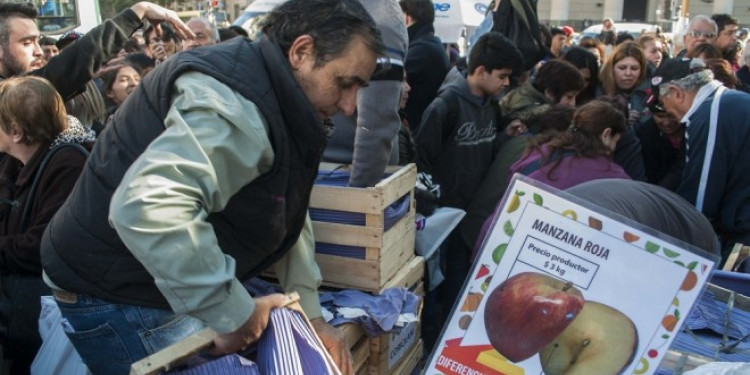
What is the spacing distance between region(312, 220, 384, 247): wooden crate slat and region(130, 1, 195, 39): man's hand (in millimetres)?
1124

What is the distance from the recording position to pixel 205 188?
4.62ft

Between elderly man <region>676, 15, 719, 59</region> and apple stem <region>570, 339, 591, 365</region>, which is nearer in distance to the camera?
apple stem <region>570, 339, 591, 365</region>

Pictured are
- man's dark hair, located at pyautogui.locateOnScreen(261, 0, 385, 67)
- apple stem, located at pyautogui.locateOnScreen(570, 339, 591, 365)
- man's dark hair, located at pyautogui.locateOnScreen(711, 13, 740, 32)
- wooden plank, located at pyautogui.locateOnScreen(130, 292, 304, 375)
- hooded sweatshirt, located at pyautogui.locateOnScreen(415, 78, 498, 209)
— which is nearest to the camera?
wooden plank, located at pyautogui.locateOnScreen(130, 292, 304, 375)

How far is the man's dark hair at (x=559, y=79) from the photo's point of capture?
15.8ft

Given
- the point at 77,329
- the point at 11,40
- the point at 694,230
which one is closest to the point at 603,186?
the point at 694,230

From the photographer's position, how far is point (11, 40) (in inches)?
139

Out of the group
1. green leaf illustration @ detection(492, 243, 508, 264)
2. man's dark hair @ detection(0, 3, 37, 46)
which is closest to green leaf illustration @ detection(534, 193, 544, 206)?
green leaf illustration @ detection(492, 243, 508, 264)

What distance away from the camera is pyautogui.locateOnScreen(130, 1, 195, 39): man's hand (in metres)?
3.04

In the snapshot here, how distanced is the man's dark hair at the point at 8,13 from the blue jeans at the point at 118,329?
2293 mm

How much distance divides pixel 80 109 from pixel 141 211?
2.69 meters

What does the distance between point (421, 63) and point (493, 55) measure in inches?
54.9

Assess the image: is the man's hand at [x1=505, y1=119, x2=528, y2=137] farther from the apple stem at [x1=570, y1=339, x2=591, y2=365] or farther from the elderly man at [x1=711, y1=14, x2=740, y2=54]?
the elderly man at [x1=711, y1=14, x2=740, y2=54]

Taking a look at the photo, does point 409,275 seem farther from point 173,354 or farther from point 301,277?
point 173,354

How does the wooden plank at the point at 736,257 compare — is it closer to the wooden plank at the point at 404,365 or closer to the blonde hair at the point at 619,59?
the wooden plank at the point at 404,365
